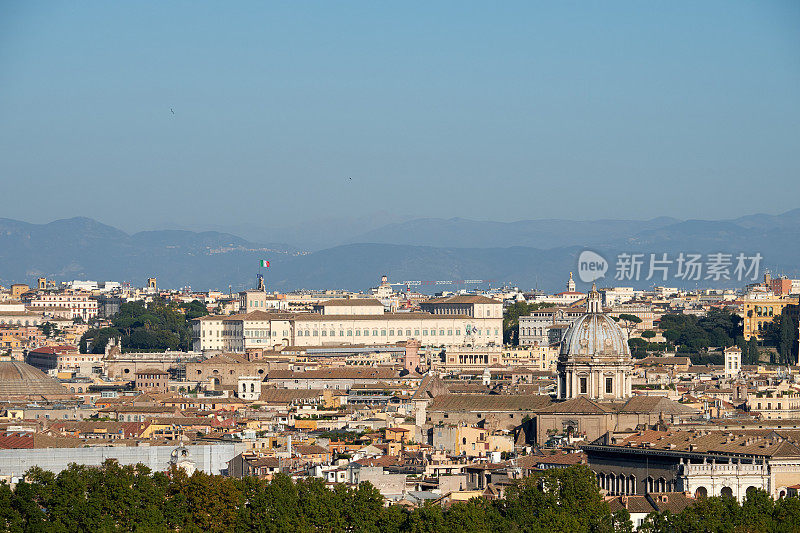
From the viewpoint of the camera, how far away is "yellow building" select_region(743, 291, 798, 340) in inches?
5094

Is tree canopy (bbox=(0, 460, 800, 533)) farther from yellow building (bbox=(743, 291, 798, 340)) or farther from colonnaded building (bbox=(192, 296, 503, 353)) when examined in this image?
colonnaded building (bbox=(192, 296, 503, 353))

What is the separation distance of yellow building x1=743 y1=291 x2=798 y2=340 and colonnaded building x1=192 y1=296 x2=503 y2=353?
13.9m

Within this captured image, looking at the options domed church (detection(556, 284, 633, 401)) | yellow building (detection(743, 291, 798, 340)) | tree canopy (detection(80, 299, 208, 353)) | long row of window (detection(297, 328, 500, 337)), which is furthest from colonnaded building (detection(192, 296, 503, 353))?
domed church (detection(556, 284, 633, 401))

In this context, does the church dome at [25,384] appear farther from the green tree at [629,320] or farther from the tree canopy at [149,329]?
the green tree at [629,320]

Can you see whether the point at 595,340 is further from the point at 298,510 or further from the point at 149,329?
the point at 149,329

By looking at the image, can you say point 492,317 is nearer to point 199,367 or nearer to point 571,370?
point 199,367

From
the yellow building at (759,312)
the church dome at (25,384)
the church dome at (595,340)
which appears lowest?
the church dome at (25,384)

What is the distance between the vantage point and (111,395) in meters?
96.4

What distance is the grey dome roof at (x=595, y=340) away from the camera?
8325cm

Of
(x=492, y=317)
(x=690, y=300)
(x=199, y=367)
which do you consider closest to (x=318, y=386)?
(x=199, y=367)

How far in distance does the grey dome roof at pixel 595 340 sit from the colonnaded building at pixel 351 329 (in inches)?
1824

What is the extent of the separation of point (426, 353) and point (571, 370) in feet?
125

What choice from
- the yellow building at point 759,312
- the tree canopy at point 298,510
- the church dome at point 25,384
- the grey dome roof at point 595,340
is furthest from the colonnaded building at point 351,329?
the tree canopy at point 298,510

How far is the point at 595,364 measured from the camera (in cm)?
8288
